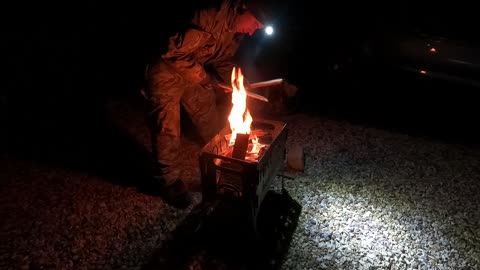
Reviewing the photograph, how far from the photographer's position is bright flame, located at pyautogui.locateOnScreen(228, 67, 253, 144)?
2936 millimetres

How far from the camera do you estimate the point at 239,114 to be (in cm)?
302

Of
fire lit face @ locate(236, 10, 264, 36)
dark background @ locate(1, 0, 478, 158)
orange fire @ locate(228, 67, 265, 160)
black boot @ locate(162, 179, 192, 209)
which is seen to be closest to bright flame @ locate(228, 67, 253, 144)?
orange fire @ locate(228, 67, 265, 160)

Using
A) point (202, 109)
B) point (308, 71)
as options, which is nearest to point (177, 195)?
Answer: point (202, 109)

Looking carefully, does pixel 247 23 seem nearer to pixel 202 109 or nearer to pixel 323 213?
pixel 202 109

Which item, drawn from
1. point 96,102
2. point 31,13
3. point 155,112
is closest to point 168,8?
point 155,112

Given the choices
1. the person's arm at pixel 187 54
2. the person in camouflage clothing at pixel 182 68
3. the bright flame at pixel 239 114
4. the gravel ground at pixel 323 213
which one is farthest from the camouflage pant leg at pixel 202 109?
the bright flame at pixel 239 114

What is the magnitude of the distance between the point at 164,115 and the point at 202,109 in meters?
0.85

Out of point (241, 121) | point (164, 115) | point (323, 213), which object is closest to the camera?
point (241, 121)

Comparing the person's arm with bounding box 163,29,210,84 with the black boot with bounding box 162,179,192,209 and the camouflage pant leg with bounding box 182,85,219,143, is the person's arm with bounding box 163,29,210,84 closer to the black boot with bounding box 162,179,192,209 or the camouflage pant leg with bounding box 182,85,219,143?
the camouflage pant leg with bounding box 182,85,219,143

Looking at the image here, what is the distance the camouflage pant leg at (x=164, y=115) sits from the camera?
3.21 meters

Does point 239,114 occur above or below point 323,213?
above

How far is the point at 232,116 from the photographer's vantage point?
2969mm

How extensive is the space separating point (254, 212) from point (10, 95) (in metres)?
5.33

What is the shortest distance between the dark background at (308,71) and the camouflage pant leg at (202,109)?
841 millimetres
